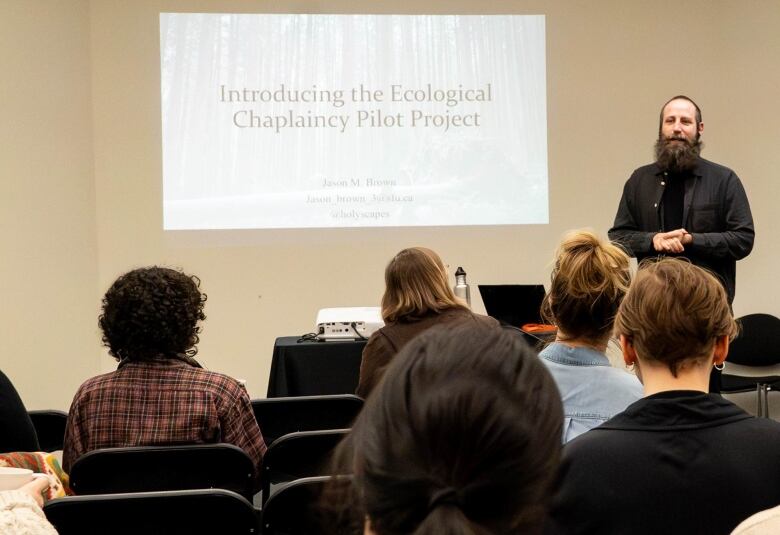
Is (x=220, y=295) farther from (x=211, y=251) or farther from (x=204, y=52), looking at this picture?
(x=204, y=52)

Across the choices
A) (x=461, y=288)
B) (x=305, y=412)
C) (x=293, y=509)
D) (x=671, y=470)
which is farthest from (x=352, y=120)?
(x=671, y=470)

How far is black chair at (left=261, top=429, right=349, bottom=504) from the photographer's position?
2395mm

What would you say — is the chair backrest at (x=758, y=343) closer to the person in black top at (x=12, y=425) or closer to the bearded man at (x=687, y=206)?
the bearded man at (x=687, y=206)

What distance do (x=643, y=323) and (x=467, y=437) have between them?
0.94 m

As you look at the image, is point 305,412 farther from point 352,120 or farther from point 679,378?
point 352,120

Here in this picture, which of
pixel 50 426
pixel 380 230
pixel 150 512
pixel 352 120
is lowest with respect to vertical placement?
pixel 50 426

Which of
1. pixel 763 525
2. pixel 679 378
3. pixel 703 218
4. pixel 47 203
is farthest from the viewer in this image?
pixel 47 203

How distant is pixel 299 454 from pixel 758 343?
12.3 feet

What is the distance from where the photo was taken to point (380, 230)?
5.67 metres

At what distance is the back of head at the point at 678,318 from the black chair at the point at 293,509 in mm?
720

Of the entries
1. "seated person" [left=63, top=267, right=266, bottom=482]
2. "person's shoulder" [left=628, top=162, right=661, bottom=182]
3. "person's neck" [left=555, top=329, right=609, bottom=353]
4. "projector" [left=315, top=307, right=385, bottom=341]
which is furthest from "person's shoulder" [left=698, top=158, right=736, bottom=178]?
"seated person" [left=63, top=267, right=266, bottom=482]

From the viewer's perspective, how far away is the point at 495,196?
5.71 meters

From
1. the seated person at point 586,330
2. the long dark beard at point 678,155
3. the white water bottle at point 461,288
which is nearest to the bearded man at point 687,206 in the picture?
the long dark beard at point 678,155

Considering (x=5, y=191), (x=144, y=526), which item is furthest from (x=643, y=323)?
(x=5, y=191)
